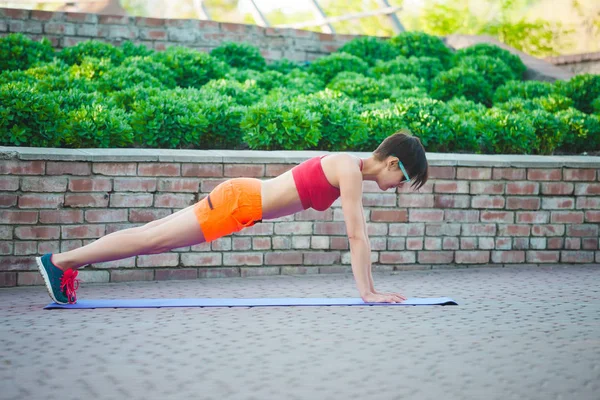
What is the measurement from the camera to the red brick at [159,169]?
6289 mm

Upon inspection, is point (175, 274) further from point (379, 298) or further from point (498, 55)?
point (498, 55)

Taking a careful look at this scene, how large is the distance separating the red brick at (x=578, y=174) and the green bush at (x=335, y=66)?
445 cm

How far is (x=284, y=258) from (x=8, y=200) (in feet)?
7.37

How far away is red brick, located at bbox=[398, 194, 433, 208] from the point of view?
6.86 metres

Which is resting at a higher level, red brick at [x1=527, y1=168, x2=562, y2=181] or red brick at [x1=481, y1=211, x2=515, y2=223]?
red brick at [x1=527, y1=168, x2=562, y2=181]

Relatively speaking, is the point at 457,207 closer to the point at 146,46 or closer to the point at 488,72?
the point at 488,72

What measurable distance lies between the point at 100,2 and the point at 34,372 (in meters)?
14.9

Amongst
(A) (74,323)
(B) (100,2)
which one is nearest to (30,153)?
(A) (74,323)

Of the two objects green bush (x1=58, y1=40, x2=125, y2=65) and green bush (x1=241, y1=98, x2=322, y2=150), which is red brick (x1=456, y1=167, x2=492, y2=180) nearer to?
green bush (x1=241, y1=98, x2=322, y2=150)

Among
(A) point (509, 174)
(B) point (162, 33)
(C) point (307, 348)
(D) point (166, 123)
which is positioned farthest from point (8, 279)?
(B) point (162, 33)

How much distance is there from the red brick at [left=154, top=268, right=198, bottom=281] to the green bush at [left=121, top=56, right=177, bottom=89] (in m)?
3.67

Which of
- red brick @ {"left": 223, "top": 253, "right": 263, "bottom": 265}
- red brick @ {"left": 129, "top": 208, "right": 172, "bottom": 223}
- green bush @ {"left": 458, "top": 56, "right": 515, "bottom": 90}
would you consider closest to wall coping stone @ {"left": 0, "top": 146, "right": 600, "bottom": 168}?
red brick @ {"left": 129, "top": 208, "right": 172, "bottom": 223}

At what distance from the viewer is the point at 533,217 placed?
7.17 meters

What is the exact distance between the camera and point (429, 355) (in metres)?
3.85
